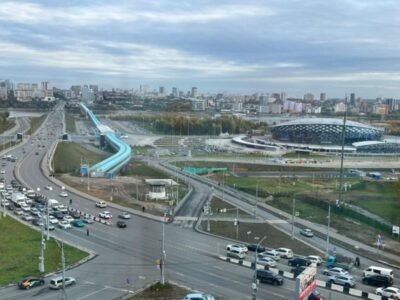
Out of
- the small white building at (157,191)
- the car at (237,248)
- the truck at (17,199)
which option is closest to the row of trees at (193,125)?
the small white building at (157,191)

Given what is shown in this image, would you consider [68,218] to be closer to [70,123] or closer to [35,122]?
[70,123]

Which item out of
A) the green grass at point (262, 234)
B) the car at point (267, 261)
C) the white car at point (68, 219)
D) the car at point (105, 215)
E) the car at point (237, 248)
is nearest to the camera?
the car at point (267, 261)

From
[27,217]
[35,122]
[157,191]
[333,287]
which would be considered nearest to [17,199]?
[27,217]

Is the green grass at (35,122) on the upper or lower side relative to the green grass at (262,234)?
upper

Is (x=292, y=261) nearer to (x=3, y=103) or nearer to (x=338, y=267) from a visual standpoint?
(x=338, y=267)

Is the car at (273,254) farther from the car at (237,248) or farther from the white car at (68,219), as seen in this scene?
the white car at (68,219)

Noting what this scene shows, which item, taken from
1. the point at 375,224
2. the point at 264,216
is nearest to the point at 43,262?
the point at 264,216
